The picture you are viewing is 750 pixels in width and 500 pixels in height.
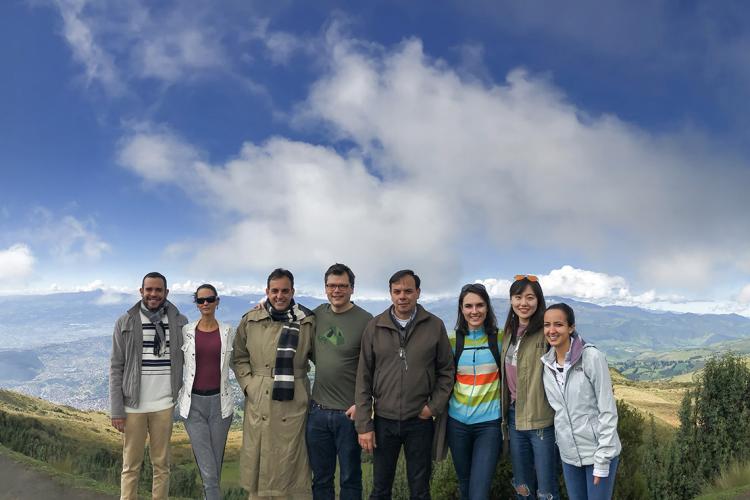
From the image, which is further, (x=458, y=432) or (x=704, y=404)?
(x=704, y=404)

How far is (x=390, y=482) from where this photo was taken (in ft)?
18.1

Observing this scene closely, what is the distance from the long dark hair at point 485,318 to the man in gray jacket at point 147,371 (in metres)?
4.01

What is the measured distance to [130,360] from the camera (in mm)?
6523

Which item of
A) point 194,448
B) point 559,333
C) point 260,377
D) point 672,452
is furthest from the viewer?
point 672,452

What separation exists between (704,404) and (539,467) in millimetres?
8446

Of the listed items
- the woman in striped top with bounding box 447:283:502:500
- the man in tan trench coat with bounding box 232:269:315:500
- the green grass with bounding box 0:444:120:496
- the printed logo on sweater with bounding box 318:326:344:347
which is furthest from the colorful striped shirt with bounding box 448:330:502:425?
the green grass with bounding box 0:444:120:496

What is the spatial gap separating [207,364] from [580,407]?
4669 millimetres

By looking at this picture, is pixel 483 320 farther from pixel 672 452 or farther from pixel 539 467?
pixel 672 452

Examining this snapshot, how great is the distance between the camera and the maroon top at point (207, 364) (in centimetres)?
629

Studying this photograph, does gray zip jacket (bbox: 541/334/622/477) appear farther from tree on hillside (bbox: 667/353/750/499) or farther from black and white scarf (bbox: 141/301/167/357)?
tree on hillside (bbox: 667/353/750/499)

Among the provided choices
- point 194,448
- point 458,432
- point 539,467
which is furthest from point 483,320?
point 194,448

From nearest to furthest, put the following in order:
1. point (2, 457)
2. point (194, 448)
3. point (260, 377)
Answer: point (260, 377)
point (194, 448)
point (2, 457)

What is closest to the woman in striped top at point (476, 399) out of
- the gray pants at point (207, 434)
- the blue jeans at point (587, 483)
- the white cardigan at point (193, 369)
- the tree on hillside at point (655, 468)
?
the blue jeans at point (587, 483)

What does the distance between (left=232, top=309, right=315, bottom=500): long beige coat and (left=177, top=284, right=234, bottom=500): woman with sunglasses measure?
1.67ft
